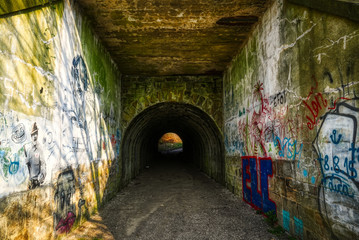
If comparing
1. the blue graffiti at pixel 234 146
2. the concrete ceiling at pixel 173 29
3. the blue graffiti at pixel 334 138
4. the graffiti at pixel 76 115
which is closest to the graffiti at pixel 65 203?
the graffiti at pixel 76 115

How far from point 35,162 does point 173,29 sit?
4.44 meters

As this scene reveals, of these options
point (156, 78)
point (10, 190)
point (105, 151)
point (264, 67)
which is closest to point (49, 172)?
point (10, 190)

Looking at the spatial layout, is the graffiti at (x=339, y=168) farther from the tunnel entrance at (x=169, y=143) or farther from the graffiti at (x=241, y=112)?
the tunnel entrance at (x=169, y=143)

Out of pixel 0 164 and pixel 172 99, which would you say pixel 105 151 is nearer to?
pixel 172 99

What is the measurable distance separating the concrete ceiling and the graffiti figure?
3.18 metres

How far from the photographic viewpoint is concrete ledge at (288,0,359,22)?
113 inches

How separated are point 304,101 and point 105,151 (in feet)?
17.9

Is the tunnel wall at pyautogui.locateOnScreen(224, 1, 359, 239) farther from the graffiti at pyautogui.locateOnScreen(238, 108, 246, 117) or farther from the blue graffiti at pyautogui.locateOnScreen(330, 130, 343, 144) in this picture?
the graffiti at pyautogui.locateOnScreen(238, 108, 246, 117)

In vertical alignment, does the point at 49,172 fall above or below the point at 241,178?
above

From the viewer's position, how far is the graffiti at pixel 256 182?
5233 millimetres

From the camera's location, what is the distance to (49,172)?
3848 mm

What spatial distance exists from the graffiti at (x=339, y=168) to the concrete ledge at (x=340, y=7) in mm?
1079

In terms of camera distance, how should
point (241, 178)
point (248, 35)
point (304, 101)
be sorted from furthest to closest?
point (241, 178)
point (248, 35)
point (304, 101)

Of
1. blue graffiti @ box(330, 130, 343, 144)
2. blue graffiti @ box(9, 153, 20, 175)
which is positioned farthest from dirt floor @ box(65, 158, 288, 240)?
blue graffiti @ box(330, 130, 343, 144)
